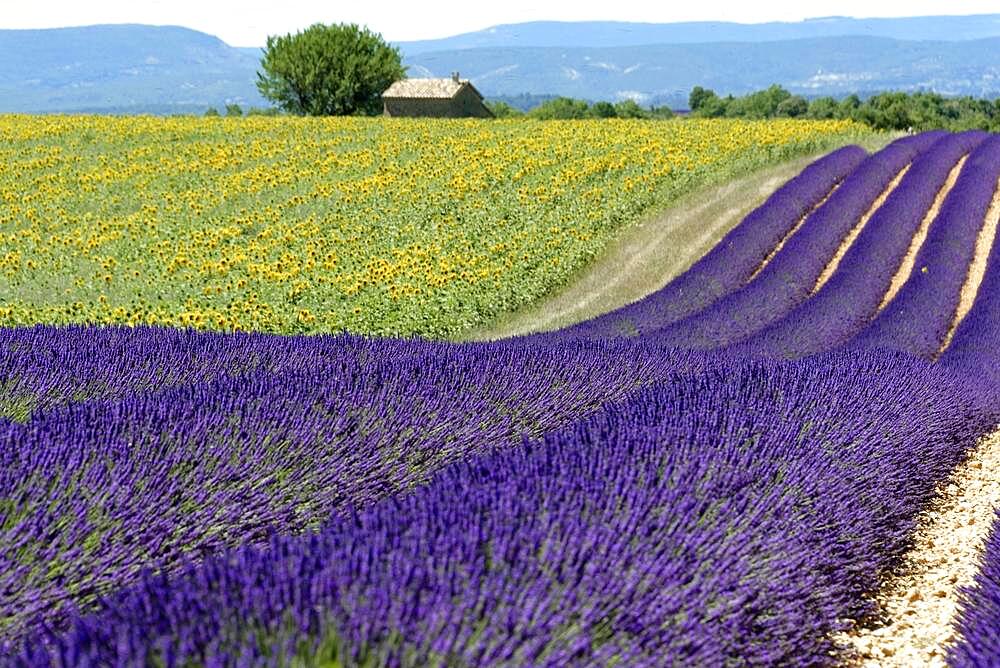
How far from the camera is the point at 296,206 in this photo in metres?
19.7

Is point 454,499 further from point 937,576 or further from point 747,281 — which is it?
point 747,281

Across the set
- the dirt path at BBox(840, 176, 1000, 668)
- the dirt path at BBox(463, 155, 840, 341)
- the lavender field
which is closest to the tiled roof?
the dirt path at BBox(463, 155, 840, 341)

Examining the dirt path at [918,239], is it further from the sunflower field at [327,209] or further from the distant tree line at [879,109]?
the distant tree line at [879,109]

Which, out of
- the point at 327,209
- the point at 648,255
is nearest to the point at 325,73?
the point at 327,209

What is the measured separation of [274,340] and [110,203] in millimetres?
14668

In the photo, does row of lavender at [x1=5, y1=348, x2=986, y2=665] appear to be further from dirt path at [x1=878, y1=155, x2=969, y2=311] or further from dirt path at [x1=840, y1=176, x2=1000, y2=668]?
dirt path at [x1=878, y1=155, x2=969, y2=311]

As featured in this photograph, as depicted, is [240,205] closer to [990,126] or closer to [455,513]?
[455,513]

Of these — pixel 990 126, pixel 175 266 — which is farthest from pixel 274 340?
pixel 990 126

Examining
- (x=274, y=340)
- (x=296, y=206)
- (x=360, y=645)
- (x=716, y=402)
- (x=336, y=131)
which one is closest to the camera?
(x=360, y=645)

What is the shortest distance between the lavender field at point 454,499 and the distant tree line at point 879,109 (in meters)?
42.9

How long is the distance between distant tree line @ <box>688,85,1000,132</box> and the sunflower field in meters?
23.4

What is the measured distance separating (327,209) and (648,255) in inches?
246

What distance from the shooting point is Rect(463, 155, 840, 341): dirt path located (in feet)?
45.0

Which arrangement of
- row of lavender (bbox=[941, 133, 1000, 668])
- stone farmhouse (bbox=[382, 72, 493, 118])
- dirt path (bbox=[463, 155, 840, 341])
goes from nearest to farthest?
row of lavender (bbox=[941, 133, 1000, 668])
dirt path (bbox=[463, 155, 840, 341])
stone farmhouse (bbox=[382, 72, 493, 118])
